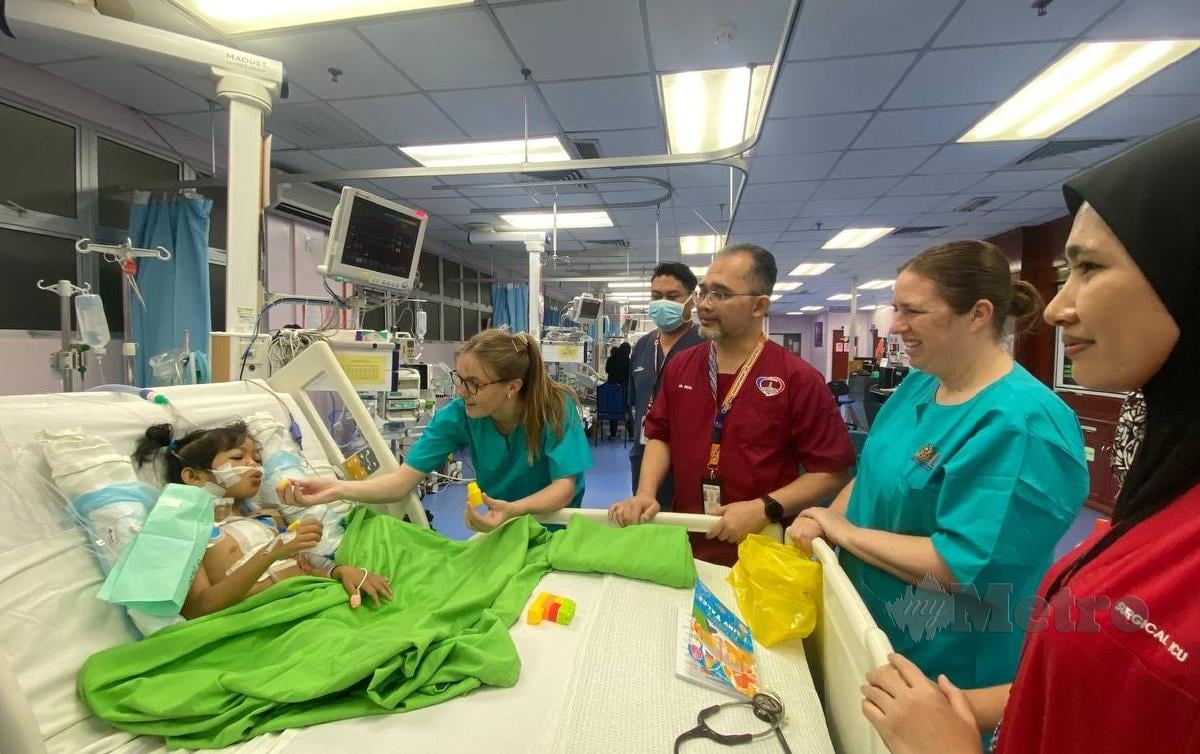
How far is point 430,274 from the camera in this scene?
8.20 m

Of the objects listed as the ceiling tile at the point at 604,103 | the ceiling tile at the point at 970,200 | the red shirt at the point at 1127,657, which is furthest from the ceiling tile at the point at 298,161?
the ceiling tile at the point at 970,200

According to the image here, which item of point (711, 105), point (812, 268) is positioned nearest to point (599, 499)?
point (711, 105)

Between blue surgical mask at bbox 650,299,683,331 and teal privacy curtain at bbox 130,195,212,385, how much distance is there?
10.9ft

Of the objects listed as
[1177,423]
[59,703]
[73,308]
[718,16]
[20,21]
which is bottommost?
[59,703]

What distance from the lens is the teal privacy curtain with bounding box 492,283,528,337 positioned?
9508 millimetres

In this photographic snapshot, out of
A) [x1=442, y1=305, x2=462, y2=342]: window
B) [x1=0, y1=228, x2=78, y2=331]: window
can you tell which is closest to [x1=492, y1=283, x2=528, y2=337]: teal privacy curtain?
[x1=442, y1=305, x2=462, y2=342]: window

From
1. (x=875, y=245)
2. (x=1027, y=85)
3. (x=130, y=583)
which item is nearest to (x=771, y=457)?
(x=130, y=583)

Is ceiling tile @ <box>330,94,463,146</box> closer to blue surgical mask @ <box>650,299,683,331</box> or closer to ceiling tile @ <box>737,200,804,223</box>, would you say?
blue surgical mask @ <box>650,299,683,331</box>

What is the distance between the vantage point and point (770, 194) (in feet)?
17.7

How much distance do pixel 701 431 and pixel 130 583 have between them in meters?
1.38

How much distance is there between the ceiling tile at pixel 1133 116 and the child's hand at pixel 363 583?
4824mm

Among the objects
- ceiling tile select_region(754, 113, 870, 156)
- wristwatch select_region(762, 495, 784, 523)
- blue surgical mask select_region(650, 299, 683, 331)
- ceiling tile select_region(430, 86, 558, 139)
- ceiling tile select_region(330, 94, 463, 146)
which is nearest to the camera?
wristwatch select_region(762, 495, 784, 523)

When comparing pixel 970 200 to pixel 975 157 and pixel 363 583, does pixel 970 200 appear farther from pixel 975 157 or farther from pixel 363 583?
pixel 363 583

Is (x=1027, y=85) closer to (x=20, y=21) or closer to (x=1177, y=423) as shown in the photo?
(x=1177, y=423)
